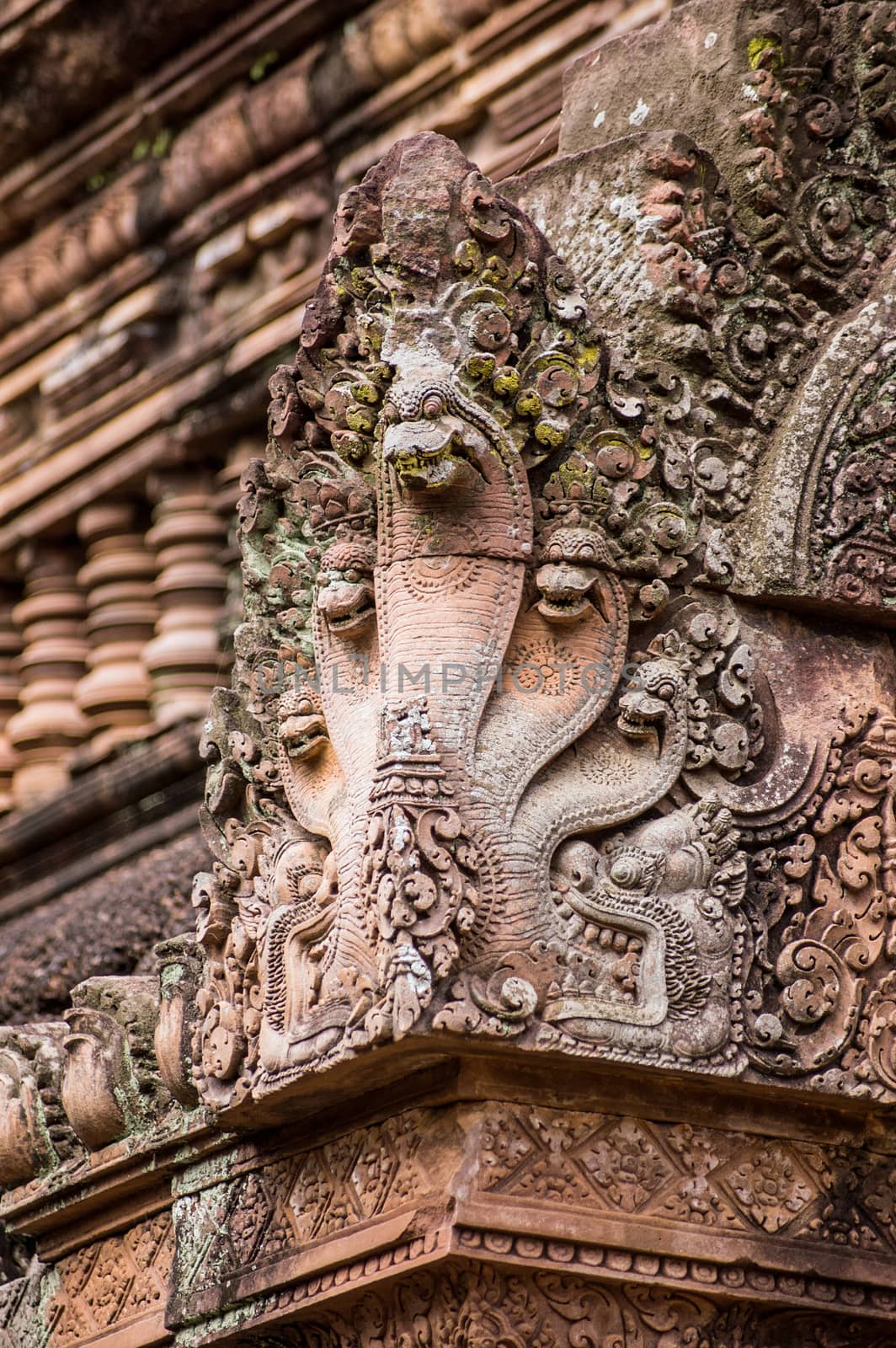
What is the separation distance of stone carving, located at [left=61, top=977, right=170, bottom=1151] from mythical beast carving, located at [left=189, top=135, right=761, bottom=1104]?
1.34 ft

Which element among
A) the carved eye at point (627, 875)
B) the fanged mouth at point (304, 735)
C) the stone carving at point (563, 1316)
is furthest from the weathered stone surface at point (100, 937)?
the carved eye at point (627, 875)

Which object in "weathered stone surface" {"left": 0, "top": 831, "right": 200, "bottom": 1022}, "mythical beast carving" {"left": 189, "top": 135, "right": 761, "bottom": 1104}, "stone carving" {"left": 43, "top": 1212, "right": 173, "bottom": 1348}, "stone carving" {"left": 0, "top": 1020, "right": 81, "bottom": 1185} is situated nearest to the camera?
"mythical beast carving" {"left": 189, "top": 135, "right": 761, "bottom": 1104}

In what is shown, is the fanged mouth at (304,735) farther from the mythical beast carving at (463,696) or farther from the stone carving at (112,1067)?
the stone carving at (112,1067)

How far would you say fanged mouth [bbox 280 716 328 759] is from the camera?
11.9 feet

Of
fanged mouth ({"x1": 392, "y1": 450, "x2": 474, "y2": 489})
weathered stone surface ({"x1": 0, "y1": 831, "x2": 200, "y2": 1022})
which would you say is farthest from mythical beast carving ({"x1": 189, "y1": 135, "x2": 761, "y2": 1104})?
weathered stone surface ({"x1": 0, "y1": 831, "x2": 200, "y2": 1022})

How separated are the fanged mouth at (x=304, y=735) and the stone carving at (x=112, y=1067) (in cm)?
68

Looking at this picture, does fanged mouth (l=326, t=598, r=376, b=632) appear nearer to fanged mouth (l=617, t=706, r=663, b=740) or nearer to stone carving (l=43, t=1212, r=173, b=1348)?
fanged mouth (l=617, t=706, r=663, b=740)

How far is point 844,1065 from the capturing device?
344 centimetres

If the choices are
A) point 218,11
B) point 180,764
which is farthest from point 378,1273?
point 218,11

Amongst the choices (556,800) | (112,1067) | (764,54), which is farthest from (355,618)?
(764,54)

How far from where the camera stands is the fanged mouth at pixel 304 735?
3.63 meters

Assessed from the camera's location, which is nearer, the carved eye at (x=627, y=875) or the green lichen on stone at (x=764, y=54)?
the carved eye at (x=627, y=875)

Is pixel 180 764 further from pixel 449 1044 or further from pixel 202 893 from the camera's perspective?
pixel 449 1044

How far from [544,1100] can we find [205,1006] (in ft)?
2.04
